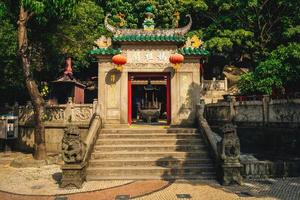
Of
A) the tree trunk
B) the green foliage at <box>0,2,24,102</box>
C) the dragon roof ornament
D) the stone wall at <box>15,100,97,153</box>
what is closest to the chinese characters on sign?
the dragon roof ornament

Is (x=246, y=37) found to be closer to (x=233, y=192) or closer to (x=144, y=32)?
(x=144, y=32)

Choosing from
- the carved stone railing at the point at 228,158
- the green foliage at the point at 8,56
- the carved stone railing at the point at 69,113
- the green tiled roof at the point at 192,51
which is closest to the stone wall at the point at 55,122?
the carved stone railing at the point at 69,113

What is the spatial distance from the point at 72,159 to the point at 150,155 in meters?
3.10

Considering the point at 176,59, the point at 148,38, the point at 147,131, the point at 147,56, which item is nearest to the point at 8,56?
the point at 147,56

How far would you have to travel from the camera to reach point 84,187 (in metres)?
9.01

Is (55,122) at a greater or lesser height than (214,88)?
lesser

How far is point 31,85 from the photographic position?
500 inches

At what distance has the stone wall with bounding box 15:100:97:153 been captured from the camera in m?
14.0

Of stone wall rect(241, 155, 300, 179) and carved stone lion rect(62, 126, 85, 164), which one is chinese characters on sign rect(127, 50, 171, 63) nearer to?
carved stone lion rect(62, 126, 85, 164)

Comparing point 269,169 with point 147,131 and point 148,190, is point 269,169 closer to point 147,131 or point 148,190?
point 148,190

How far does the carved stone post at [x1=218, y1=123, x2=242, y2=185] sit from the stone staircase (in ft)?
2.41

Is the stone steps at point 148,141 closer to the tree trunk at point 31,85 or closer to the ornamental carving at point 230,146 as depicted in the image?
the ornamental carving at point 230,146

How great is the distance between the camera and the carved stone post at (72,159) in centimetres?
905

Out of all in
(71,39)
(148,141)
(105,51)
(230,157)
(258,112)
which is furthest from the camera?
(71,39)
